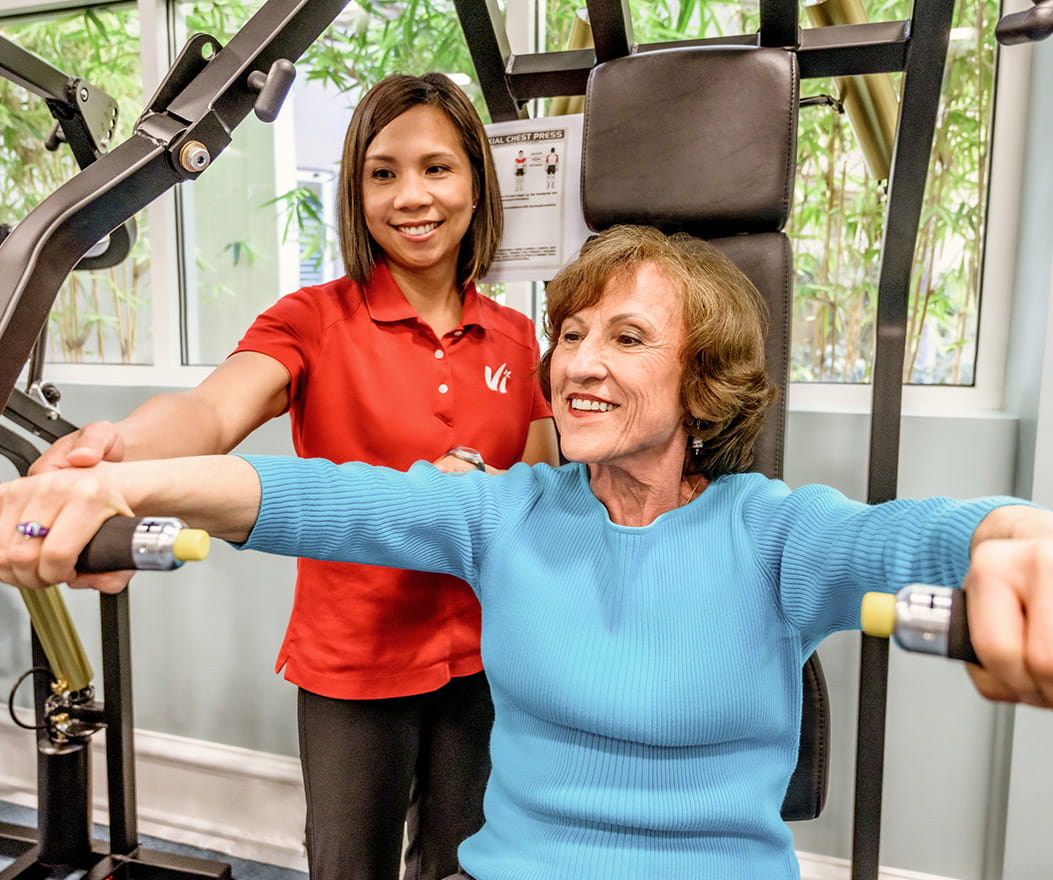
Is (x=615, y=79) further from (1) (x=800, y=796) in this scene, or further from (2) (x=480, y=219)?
(1) (x=800, y=796)

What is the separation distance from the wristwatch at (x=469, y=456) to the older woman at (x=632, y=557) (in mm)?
48

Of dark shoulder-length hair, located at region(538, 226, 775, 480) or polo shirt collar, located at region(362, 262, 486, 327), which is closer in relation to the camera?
dark shoulder-length hair, located at region(538, 226, 775, 480)

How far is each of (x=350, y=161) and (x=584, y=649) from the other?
801 mm

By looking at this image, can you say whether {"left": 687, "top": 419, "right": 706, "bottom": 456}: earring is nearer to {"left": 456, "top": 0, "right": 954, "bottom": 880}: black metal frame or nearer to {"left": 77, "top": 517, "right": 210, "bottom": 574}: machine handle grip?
{"left": 456, "top": 0, "right": 954, "bottom": 880}: black metal frame

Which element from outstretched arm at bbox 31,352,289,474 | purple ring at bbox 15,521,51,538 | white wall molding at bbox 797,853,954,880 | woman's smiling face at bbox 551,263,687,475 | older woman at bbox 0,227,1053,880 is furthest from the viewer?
white wall molding at bbox 797,853,954,880

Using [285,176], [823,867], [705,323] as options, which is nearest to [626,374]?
[705,323]

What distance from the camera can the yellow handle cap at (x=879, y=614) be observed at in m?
0.49

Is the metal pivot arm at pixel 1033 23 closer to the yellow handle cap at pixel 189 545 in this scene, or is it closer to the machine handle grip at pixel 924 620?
the machine handle grip at pixel 924 620

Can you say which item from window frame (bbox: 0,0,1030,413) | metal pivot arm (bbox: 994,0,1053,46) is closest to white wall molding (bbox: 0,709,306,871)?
window frame (bbox: 0,0,1030,413)

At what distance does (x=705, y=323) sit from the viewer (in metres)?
1.08

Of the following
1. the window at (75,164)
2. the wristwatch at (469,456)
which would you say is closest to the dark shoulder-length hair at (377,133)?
the wristwatch at (469,456)

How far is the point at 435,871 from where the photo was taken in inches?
55.1

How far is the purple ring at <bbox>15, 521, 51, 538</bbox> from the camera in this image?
0.66 m

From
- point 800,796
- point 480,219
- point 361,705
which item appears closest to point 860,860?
point 800,796
